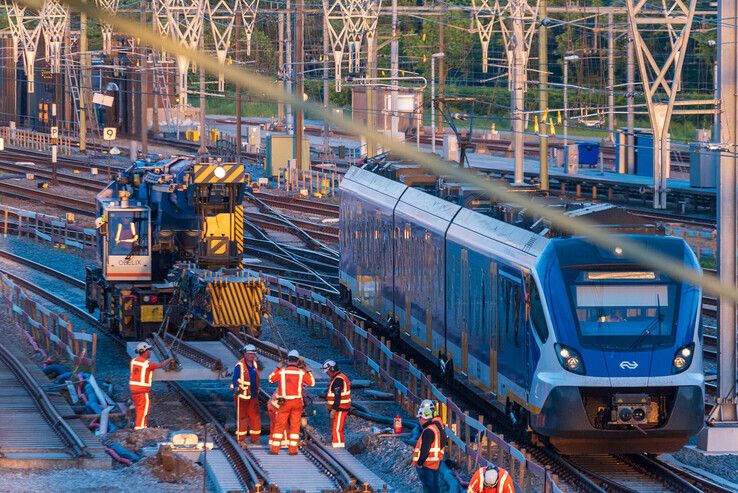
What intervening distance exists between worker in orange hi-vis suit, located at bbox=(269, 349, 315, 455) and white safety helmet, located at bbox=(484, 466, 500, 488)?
518cm

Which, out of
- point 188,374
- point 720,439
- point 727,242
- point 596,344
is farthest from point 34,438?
point 727,242

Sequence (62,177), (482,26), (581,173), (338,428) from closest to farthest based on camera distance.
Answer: (338,428) → (482,26) → (62,177) → (581,173)

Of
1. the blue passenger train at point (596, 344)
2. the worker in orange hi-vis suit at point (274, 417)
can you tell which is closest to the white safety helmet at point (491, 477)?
the blue passenger train at point (596, 344)

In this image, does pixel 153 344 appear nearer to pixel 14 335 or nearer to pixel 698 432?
pixel 14 335

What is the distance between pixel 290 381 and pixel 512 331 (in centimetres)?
272

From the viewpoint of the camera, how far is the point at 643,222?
1741cm

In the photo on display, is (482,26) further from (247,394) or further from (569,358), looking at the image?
(569,358)

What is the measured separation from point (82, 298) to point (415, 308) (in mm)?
11646

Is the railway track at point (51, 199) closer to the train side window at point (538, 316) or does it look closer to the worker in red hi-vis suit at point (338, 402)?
the worker in red hi-vis suit at point (338, 402)

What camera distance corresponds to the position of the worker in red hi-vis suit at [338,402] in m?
17.9

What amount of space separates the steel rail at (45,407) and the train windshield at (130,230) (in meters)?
2.77

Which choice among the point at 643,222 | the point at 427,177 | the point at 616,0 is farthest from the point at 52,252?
the point at 616,0

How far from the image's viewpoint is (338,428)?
1806 cm

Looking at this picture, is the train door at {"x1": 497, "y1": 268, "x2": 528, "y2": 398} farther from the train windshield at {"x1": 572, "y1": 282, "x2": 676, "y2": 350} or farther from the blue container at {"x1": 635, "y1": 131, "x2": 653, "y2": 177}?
the blue container at {"x1": 635, "y1": 131, "x2": 653, "y2": 177}
